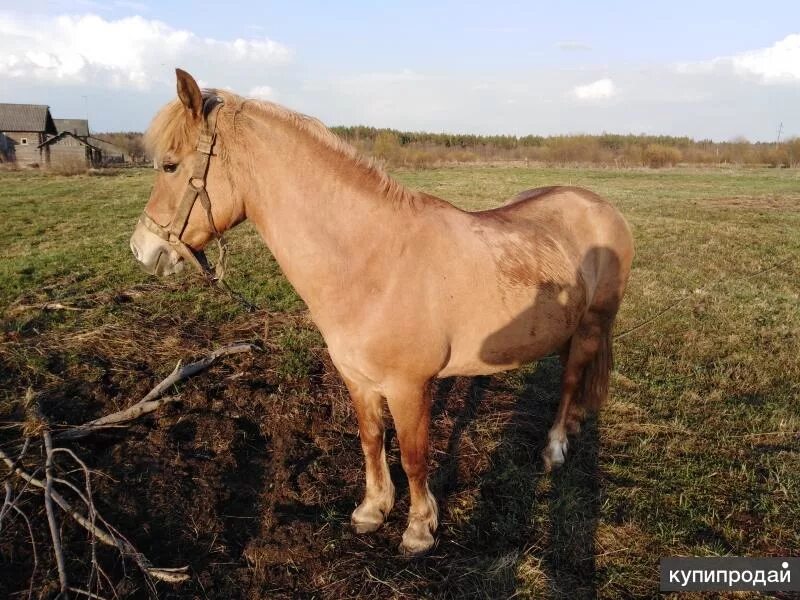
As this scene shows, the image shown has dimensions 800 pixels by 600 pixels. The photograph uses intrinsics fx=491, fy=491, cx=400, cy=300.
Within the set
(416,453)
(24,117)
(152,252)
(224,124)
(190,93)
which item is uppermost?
(24,117)

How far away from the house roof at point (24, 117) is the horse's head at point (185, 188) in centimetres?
4873

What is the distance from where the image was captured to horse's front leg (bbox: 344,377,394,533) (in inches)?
116

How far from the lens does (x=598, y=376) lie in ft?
13.1

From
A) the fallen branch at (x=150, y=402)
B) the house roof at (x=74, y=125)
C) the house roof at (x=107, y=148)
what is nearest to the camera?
the fallen branch at (x=150, y=402)

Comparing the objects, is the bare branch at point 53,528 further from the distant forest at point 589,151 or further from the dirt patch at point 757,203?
the distant forest at point 589,151

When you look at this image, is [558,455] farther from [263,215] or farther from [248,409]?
[263,215]

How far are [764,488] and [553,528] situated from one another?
5.20 ft

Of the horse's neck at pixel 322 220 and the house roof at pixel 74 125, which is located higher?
the house roof at pixel 74 125

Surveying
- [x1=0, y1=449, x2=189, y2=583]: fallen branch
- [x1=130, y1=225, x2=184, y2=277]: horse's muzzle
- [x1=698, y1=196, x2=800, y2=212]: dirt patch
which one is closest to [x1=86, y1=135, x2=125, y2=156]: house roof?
[x1=698, y1=196, x2=800, y2=212]: dirt patch

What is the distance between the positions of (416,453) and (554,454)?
1385 millimetres

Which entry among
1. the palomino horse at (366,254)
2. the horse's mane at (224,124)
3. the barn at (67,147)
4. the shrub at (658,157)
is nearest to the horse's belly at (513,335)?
the palomino horse at (366,254)

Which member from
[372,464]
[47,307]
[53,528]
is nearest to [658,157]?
[47,307]

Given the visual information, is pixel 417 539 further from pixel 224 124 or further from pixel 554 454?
pixel 224 124

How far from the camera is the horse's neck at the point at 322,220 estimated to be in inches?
95.8
